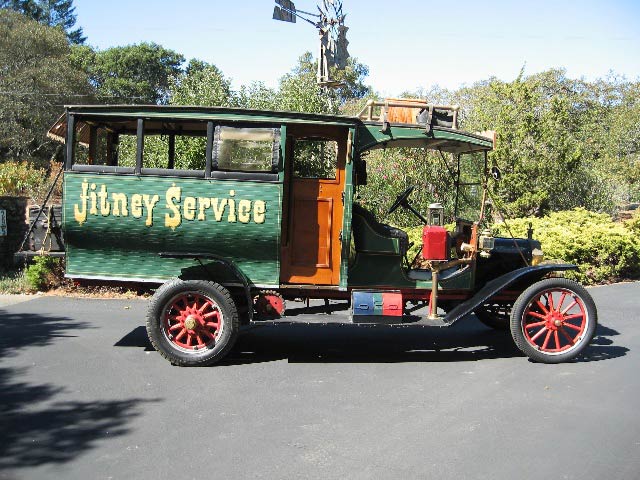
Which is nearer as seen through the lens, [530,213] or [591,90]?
[530,213]

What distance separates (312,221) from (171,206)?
146cm

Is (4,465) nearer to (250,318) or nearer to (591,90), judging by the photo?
(250,318)

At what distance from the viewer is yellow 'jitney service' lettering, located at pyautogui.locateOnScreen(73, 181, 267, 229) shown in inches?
227

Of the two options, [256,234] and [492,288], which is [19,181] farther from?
[492,288]

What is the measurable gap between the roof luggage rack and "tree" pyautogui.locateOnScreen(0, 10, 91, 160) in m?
25.1

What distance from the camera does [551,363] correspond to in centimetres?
591

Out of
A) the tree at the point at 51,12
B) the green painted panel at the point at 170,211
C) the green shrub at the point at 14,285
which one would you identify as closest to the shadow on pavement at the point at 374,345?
the green painted panel at the point at 170,211

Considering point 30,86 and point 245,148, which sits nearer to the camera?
point 245,148

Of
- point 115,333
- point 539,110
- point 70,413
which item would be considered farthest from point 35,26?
point 70,413

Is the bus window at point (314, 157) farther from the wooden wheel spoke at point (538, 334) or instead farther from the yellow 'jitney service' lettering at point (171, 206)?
the wooden wheel spoke at point (538, 334)

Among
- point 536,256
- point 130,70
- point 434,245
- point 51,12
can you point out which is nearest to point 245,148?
point 434,245

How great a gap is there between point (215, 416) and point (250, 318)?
59.0 inches

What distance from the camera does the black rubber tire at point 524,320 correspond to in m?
5.89

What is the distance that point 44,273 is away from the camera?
30.9 ft
